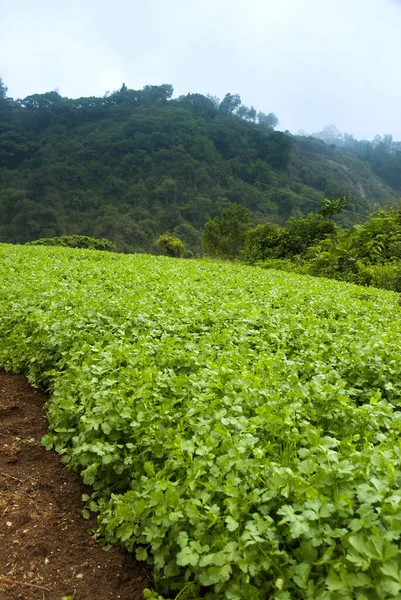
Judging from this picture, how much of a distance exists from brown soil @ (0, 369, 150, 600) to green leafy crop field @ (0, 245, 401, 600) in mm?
142

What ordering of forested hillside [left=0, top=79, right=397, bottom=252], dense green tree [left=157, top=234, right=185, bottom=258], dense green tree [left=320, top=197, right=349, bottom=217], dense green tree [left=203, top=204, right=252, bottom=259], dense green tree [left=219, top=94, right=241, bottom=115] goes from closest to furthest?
dense green tree [left=320, top=197, right=349, bottom=217] → dense green tree [left=157, top=234, right=185, bottom=258] → dense green tree [left=203, top=204, right=252, bottom=259] → forested hillside [left=0, top=79, right=397, bottom=252] → dense green tree [left=219, top=94, right=241, bottom=115]

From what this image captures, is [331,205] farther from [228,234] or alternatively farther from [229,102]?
[229,102]

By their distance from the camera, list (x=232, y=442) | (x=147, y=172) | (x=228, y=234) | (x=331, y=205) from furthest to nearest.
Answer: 1. (x=147, y=172)
2. (x=228, y=234)
3. (x=331, y=205)
4. (x=232, y=442)

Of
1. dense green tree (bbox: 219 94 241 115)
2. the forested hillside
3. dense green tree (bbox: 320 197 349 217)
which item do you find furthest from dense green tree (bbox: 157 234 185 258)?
dense green tree (bbox: 219 94 241 115)

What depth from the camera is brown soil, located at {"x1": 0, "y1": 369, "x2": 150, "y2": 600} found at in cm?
232

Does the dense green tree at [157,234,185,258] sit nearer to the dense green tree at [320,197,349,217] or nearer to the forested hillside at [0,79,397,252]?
the forested hillside at [0,79,397,252]

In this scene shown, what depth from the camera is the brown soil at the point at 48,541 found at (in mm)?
2316

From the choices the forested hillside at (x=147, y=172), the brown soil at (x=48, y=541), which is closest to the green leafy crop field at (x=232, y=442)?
the brown soil at (x=48, y=541)

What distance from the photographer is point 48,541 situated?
264 cm

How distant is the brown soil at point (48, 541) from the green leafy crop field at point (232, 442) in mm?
142

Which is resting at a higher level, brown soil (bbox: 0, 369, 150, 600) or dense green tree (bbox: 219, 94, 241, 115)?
dense green tree (bbox: 219, 94, 241, 115)

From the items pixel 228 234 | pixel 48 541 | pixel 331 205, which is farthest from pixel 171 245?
pixel 48 541

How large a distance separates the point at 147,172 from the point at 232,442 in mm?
67644

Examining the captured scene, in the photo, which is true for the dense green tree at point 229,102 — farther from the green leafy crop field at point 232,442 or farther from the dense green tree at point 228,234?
the green leafy crop field at point 232,442
